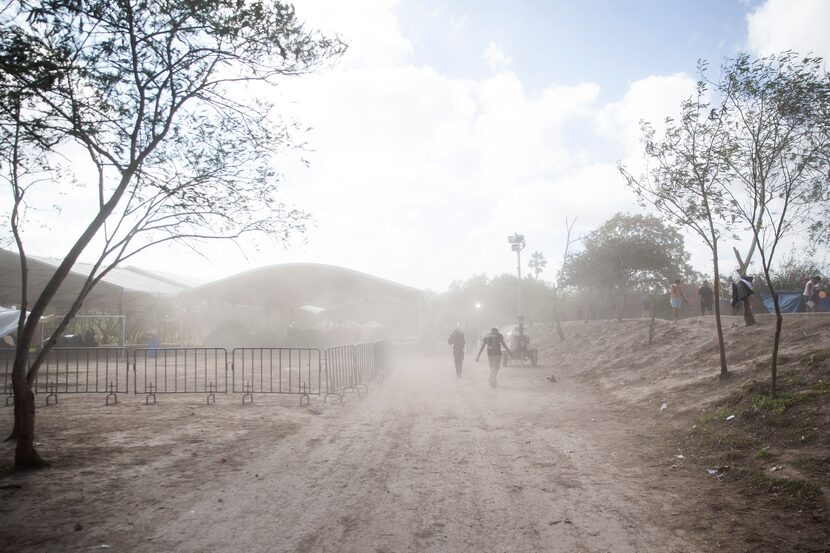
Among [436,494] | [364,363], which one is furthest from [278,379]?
[436,494]

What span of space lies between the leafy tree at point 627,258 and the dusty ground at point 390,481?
57.0 ft

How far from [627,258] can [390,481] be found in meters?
28.5

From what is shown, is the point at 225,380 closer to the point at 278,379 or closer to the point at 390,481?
the point at 278,379

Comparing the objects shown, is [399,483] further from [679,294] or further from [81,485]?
[679,294]

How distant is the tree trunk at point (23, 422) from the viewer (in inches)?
247

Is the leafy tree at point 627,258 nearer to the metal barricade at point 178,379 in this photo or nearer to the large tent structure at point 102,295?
the metal barricade at point 178,379

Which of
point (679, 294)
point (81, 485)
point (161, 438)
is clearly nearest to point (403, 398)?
point (161, 438)

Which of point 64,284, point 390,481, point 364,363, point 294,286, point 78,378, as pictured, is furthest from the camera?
point 294,286

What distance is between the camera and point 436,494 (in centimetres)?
529

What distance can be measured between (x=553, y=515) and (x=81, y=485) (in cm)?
524

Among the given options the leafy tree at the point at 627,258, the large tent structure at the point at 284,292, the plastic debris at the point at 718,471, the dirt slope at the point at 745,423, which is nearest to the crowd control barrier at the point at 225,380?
the dirt slope at the point at 745,423

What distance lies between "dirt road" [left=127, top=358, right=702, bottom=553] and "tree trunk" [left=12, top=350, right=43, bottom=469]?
2.62 metres

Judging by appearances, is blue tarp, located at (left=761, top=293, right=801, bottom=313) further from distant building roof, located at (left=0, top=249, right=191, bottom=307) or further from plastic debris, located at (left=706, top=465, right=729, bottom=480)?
distant building roof, located at (left=0, top=249, right=191, bottom=307)

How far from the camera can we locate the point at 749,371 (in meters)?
9.73
